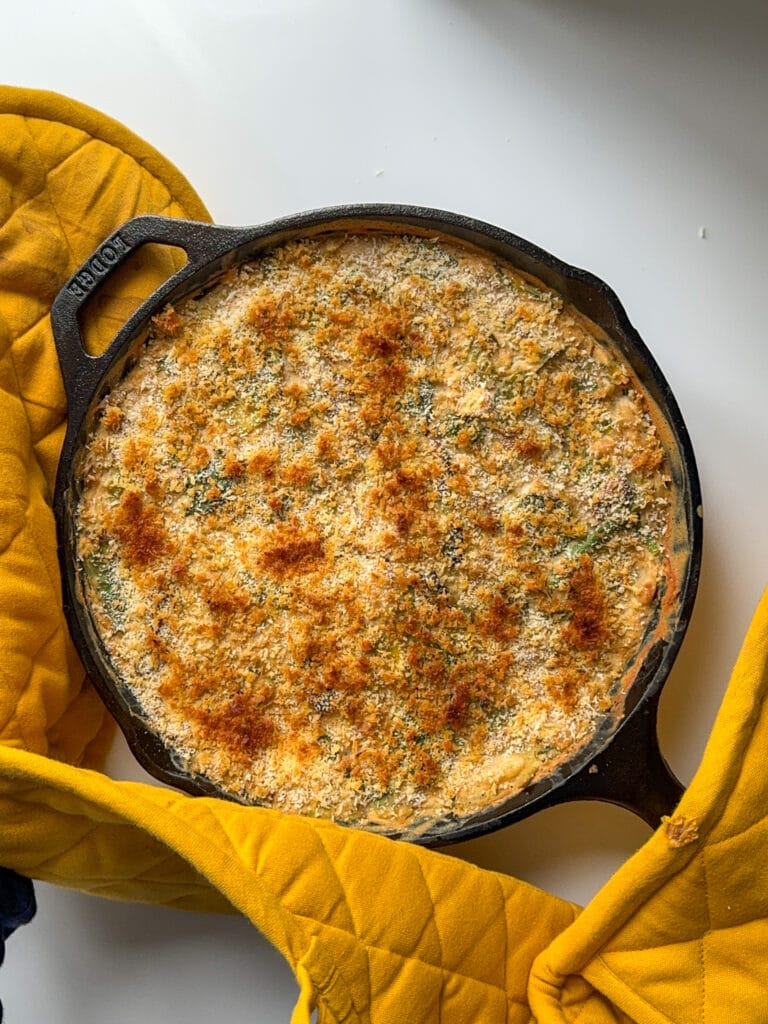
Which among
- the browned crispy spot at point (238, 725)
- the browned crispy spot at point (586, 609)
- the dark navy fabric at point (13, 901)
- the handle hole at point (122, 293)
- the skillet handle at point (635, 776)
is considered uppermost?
the handle hole at point (122, 293)

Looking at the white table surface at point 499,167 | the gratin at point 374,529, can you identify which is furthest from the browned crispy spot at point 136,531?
the white table surface at point 499,167

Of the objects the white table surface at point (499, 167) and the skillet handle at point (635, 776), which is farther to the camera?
the white table surface at point (499, 167)

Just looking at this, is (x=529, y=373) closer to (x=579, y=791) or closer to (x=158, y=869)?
(x=579, y=791)

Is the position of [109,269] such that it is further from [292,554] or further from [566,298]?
[566,298]

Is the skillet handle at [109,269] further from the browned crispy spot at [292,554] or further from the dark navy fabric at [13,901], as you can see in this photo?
the dark navy fabric at [13,901]

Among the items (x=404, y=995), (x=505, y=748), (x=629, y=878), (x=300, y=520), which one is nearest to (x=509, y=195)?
(x=300, y=520)

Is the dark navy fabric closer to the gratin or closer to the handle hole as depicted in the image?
the gratin

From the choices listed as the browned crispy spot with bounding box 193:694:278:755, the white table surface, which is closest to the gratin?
the browned crispy spot with bounding box 193:694:278:755

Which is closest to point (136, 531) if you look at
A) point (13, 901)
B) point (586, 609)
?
point (13, 901)
